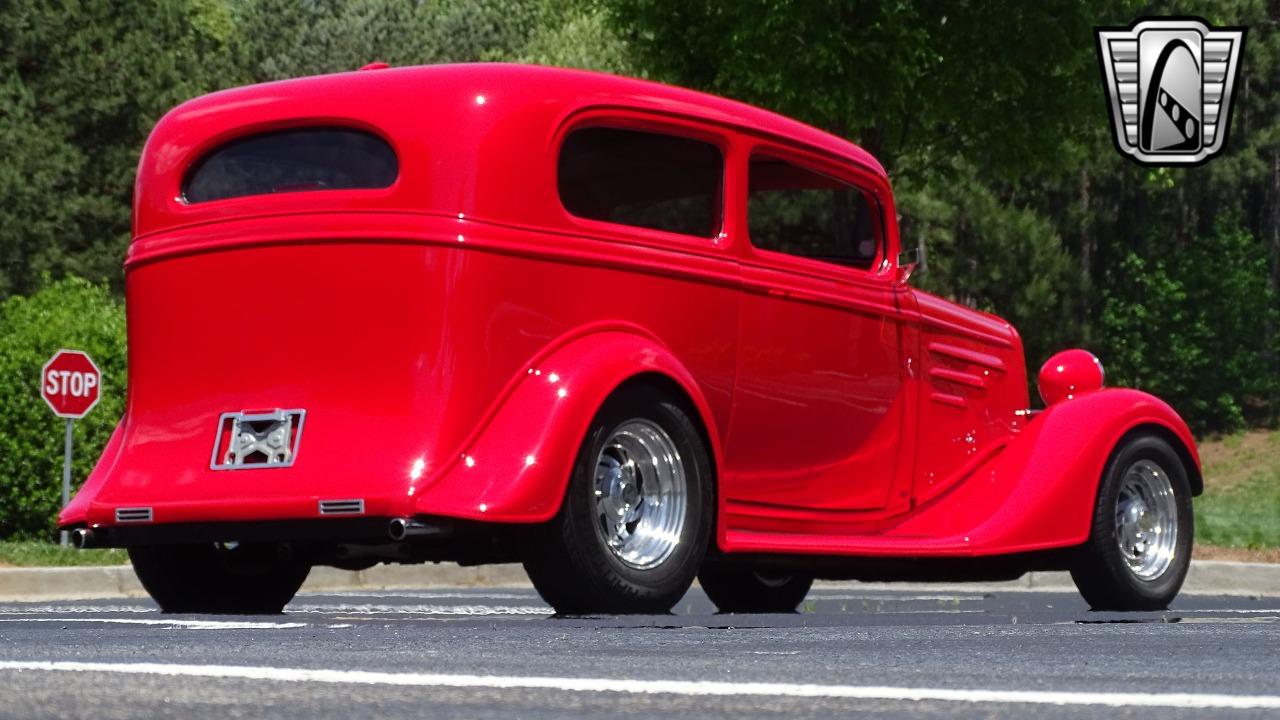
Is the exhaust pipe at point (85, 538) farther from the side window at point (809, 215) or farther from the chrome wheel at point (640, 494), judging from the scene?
the side window at point (809, 215)

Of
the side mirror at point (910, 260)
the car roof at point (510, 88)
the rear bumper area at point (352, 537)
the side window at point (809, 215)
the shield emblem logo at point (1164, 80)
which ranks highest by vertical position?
the shield emblem logo at point (1164, 80)

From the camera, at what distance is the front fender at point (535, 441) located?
6.31 m

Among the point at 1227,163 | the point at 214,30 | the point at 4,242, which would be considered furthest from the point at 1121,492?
the point at 214,30

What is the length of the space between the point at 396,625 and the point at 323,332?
1014 millimetres

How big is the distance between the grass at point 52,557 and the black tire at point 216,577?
286 inches

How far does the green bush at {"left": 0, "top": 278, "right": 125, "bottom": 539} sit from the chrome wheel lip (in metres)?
13.3

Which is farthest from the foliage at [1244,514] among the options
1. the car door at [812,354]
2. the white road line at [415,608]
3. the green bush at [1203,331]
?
the car door at [812,354]

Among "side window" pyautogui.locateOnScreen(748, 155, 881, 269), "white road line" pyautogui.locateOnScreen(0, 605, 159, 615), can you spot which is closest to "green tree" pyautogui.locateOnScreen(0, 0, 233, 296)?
"white road line" pyautogui.locateOnScreen(0, 605, 159, 615)

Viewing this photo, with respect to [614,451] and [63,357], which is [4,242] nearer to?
[63,357]

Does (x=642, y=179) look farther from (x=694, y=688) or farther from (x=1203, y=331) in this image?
(x=1203, y=331)

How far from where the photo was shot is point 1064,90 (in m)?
22.7

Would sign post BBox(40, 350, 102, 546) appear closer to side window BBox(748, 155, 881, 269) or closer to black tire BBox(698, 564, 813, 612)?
black tire BBox(698, 564, 813, 612)

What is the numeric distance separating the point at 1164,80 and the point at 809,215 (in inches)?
650

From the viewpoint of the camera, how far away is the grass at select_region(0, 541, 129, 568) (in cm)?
1497
